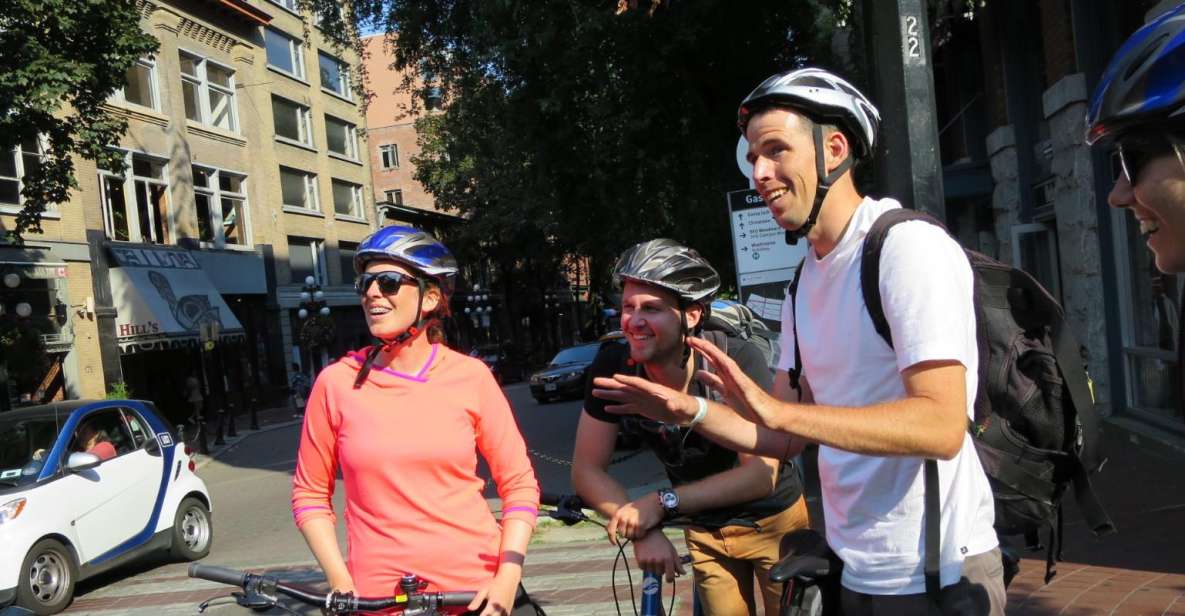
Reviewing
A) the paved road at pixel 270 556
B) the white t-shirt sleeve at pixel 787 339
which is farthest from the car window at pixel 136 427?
the white t-shirt sleeve at pixel 787 339

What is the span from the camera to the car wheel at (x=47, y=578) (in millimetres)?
7828

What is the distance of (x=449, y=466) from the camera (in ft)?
9.69

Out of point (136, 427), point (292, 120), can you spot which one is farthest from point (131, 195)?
point (136, 427)

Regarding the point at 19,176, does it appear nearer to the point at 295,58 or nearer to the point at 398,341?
the point at 295,58

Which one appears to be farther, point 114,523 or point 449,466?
point 114,523

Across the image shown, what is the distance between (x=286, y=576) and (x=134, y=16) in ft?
34.8

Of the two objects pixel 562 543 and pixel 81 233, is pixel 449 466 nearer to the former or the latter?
pixel 562 543

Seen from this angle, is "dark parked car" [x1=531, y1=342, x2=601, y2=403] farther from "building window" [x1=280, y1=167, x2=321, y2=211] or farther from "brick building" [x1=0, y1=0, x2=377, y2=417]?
"building window" [x1=280, y1=167, x2=321, y2=211]

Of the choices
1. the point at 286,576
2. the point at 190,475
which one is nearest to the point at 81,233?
the point at 190,475

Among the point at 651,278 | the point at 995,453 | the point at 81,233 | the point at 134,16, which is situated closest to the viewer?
the point at 995,453

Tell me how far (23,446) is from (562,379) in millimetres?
18945

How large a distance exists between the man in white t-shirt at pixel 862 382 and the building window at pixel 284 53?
130ft

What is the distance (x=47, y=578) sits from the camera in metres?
8.16

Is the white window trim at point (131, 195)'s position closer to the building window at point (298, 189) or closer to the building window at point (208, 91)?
the building window at point (208, 91)
